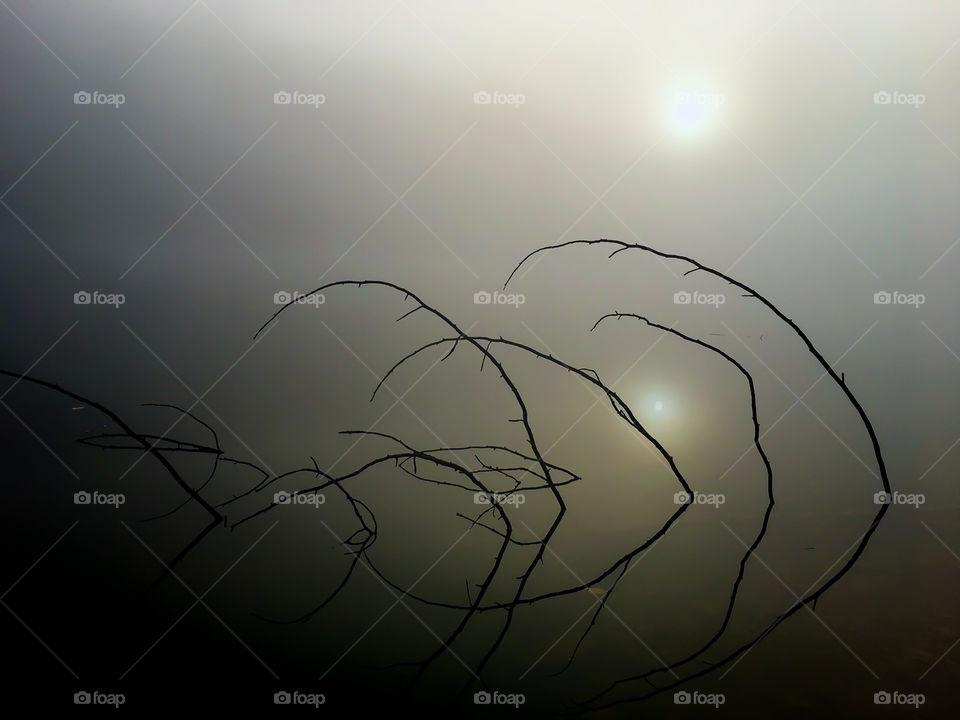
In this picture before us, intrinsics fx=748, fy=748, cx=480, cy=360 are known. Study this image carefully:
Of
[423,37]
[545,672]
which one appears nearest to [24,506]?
[545,672]

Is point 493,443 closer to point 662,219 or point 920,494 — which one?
point 662,219

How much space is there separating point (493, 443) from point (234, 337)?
59 centimetres

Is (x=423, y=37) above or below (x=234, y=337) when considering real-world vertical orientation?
above

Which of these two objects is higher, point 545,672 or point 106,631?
point 106,631

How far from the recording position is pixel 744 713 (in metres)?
1.59

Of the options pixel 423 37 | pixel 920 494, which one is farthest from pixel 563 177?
pixel 920 494

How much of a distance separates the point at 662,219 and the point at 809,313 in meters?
0.38

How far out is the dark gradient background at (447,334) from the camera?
1580 mm

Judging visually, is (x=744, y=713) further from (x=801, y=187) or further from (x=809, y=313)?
(x=801, y=187)

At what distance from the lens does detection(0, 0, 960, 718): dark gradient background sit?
5.18ft

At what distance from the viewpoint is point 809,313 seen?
1.62 meters

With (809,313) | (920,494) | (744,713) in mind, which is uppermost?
(809,313)

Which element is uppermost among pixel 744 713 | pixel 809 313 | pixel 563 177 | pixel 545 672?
A: pixel 563 177

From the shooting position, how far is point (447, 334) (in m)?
1.59
